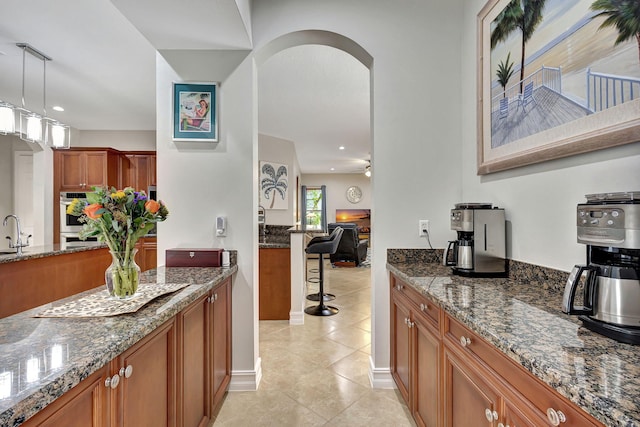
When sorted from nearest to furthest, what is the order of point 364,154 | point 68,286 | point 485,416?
1. point 485,416
2. point 68,286
3. point 364,154

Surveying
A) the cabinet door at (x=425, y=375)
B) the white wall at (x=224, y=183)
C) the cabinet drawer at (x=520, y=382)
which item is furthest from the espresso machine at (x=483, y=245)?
the white wall at (x=224, y=183)

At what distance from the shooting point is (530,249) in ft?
4.93

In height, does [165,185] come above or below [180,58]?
below

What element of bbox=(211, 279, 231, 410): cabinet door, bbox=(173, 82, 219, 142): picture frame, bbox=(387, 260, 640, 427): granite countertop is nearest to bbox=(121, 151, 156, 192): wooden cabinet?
bbox=(173, 82, 219, 142): picture frame

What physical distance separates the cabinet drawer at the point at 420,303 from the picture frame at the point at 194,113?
1.58 metres

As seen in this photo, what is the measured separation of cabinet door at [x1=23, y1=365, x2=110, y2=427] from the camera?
2.20ft

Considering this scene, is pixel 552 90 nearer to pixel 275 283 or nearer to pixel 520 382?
pixel 520 382

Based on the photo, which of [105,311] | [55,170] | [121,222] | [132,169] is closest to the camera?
[105,311]

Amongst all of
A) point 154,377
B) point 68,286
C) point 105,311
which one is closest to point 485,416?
point 154,377

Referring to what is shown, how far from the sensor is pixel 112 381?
0.88 meters

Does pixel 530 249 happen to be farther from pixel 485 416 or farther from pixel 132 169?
pixel 132 169

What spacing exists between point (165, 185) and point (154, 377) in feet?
4.57

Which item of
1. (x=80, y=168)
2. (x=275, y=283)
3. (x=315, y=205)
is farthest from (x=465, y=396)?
(x=315, y=205)

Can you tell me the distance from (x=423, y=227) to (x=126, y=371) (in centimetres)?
184
